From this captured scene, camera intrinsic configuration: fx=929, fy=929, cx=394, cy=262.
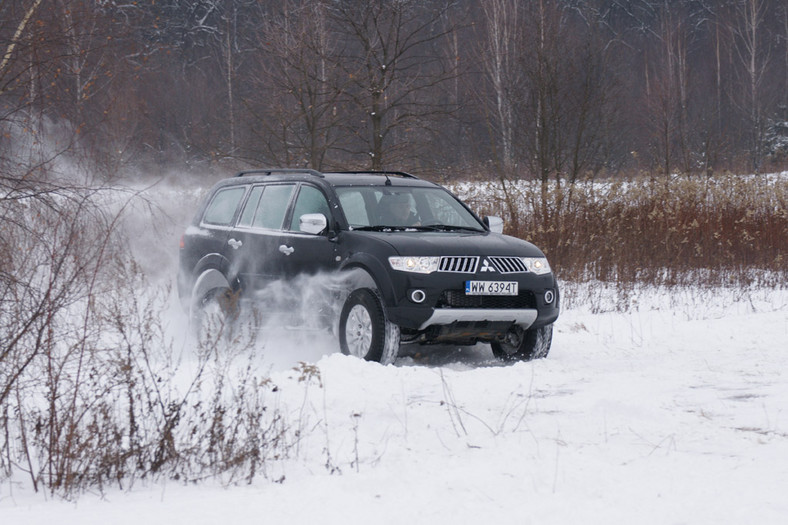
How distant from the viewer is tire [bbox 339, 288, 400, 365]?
304 inches

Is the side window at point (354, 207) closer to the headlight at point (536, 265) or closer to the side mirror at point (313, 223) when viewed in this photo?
the side mirror at point (313, 223)

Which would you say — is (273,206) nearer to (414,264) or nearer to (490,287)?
(414,264)

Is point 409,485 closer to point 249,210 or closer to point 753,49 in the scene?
point 249,210

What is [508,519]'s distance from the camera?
4.20 metres

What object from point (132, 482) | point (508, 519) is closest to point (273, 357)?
point (132, 482)

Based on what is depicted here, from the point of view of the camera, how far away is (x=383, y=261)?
785cm

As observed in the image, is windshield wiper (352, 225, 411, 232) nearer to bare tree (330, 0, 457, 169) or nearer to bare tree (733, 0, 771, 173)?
bare tree (330, 0, 457, 169)

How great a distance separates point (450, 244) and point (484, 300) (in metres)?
0.57

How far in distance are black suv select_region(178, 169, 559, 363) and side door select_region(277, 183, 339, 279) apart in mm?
13

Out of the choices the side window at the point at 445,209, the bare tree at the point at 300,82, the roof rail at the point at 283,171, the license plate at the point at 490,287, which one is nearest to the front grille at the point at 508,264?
the license plate at the point at 490,287

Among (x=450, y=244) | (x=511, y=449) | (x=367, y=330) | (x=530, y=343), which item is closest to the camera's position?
(x=511, y=449)

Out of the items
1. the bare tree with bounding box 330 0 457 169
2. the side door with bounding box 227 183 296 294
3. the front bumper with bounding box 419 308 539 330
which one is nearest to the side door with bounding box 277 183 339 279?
the side door with bounding box 227 183 296 294

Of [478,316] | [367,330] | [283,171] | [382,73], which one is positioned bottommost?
[367,330]

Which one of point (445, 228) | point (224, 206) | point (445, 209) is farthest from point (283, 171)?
point (445, 228)
